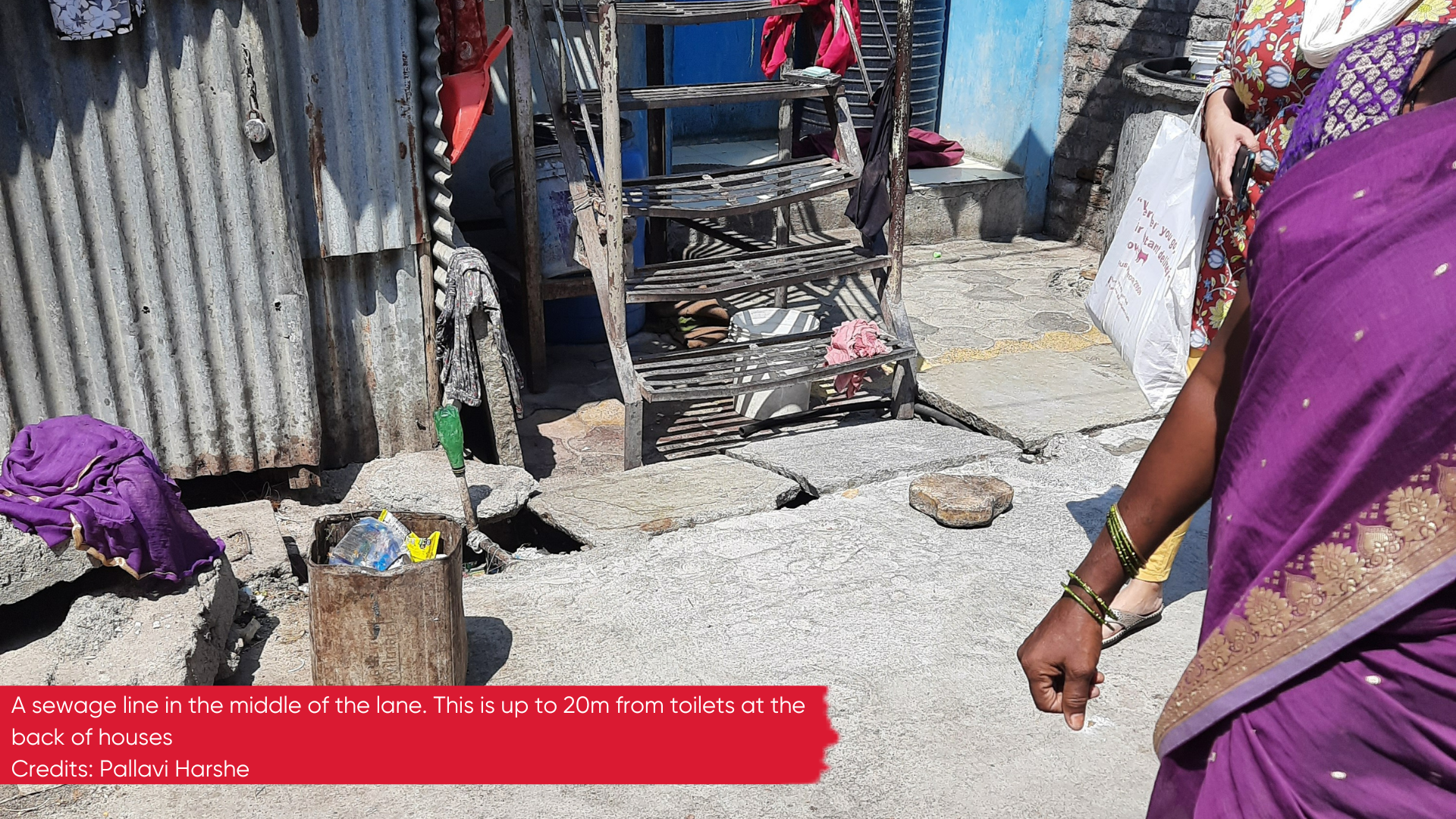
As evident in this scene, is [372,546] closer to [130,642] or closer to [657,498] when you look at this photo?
[130,642]

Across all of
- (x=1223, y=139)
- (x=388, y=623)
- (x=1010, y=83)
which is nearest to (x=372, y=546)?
(x=388, y=623)

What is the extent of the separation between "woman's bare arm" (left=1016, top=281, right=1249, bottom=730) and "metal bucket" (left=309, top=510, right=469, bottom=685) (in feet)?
5.65

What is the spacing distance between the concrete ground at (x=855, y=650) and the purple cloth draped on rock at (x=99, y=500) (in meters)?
0.46

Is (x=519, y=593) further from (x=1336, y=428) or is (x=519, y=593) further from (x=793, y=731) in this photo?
(x=1336, y=428)

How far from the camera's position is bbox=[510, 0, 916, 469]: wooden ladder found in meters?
4.62

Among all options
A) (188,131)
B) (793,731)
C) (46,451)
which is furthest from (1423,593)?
(188,131)

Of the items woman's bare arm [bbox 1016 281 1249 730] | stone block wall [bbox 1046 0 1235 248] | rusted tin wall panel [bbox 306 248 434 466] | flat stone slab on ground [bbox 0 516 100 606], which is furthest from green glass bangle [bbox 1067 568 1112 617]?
stone block wall [bbox 1046 0 1235 248]

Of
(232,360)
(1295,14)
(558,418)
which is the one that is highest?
(1295,14)

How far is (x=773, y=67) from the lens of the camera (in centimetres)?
600

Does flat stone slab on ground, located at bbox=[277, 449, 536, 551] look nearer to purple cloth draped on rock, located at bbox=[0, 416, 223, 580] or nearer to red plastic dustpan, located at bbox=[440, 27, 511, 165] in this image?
purple cloth draped on rock, located at bbox=[0, 416, 223, 580]

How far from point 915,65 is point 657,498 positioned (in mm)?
5085

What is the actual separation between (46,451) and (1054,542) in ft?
10.2

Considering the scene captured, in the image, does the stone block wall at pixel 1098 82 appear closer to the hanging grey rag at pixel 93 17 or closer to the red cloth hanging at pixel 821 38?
the red cloth hanging at pixel 821 38
